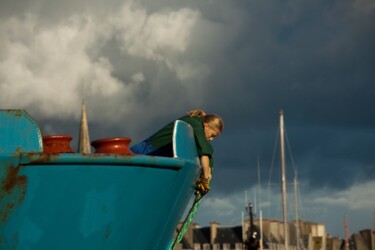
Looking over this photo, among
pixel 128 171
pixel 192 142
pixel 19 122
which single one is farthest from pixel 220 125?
pixel 19 122

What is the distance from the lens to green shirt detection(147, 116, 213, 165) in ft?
20.8

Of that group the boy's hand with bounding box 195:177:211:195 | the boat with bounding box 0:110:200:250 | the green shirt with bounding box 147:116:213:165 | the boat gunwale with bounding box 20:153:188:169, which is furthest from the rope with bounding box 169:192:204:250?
the boat gunwale with bounding box 20:153:188:169

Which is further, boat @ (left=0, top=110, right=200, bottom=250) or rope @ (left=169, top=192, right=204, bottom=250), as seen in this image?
rope @ (left=169, top=192, right=204, bottom=250)

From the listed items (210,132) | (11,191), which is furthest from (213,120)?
(11,191)

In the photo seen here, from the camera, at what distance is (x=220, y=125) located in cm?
667

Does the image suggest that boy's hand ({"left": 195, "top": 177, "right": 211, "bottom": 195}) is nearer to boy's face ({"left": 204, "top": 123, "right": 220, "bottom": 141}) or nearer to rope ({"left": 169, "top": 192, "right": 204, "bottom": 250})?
rope ({"left": 169, "top": 192, "right": 204, "bottom": 250})

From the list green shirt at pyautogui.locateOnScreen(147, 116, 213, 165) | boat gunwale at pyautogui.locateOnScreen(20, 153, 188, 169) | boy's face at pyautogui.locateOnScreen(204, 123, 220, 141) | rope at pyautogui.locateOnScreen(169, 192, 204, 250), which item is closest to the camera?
boat gunwale at pyautogui.locateOnScreen(20, 153, 188, 169)

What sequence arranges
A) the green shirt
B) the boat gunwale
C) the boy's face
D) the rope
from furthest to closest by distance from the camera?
the rope, the boy's face, the green shirt, the boat gunwale

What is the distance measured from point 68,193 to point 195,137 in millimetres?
1280

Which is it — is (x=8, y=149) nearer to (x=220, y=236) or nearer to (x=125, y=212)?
(x=125, y=212)

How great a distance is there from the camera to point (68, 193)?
5.52 meters

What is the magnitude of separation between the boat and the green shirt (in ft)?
1.16

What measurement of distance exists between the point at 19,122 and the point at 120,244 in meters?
1.00

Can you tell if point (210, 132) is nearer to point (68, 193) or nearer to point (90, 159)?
point (90, 159)
